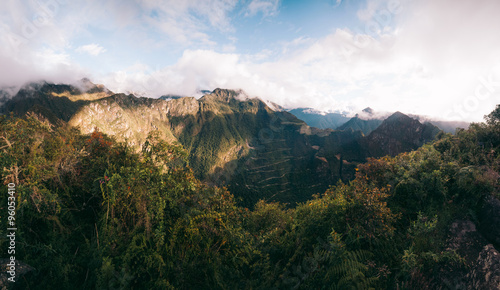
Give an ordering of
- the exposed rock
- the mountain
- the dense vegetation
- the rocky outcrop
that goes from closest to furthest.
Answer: the dense vegetation
the rocky outcrop
the exposed rock
the mountain

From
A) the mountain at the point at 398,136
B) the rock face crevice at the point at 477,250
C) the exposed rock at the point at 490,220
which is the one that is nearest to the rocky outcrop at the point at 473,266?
the rock face crevice at the point at 477,250

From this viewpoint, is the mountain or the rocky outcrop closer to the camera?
the rocky outcrop

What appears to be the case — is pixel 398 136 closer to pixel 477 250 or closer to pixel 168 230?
pixel 477 250

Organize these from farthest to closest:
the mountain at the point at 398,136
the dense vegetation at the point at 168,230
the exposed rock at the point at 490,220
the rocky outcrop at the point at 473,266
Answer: the mountain at the point at 398,136 < the exposed rock at the point at 490,220 < the rocky outcrop at the point at 473,266 < the dense vegetation at the point at 168,230

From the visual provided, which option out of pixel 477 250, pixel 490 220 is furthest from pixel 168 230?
pixel 490 220

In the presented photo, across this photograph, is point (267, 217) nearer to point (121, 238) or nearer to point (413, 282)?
point (413, 282)

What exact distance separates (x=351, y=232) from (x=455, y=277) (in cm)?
261

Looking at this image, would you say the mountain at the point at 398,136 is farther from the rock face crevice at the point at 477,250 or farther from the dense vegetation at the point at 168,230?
the dense vegetation at the point at 168,230

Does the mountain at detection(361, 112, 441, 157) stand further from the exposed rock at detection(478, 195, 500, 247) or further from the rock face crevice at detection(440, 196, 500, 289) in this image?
the rock face crevice at detection(440, 196, 500, 289)

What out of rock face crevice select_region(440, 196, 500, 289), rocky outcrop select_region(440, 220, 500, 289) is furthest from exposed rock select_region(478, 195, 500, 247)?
rocky outcrop select_region(440, 220, 500, 289)

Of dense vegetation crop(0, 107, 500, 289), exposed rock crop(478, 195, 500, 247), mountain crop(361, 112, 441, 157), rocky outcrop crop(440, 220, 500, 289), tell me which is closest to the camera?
dense vegetation crop(0, 107, 500, 289)

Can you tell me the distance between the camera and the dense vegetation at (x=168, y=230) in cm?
406

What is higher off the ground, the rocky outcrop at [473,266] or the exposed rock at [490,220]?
the exposed rock at [490,220]

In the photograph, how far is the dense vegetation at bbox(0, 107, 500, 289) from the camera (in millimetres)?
4062
